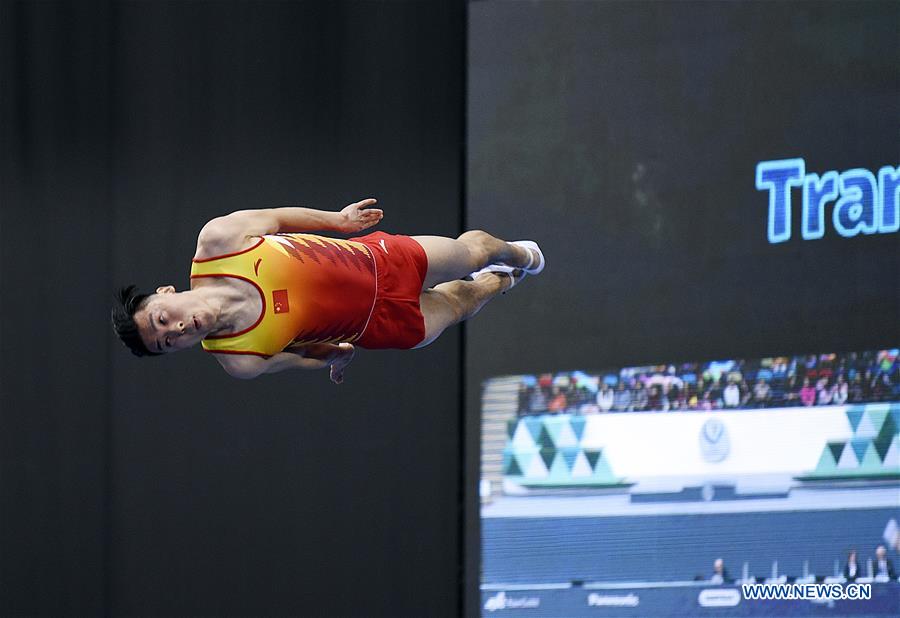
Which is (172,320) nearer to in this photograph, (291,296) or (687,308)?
(291,296)

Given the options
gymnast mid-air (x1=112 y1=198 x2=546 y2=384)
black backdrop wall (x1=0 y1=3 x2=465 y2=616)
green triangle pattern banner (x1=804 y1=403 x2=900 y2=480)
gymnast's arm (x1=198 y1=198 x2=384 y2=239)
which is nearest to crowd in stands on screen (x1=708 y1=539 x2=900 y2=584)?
green triangle pattern banner (x1=804 y1=403 x2=900 y2=480)

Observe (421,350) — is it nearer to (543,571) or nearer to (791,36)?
(543,571)

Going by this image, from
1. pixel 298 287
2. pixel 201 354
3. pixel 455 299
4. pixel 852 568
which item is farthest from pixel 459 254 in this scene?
pixel 201 354

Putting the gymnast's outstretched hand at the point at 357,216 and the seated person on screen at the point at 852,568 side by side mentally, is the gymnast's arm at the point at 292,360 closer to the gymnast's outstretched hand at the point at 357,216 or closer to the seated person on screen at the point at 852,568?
the gymnast's outstretched hand at the point at 357,216

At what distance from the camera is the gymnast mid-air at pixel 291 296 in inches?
173

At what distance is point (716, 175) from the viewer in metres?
6.34

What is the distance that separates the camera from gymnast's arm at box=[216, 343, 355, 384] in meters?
4.51

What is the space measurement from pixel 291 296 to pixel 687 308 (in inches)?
95.1

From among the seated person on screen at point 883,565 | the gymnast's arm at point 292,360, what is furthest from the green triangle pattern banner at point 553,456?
the gymnast's arm at point 292,360

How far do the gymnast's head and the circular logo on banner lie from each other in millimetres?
2618

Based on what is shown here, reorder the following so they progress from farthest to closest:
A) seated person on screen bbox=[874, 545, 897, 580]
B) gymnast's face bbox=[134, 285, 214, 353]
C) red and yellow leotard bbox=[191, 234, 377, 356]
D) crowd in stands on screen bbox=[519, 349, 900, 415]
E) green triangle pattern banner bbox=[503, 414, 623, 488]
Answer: green triangle pattern banner bbox=[503, 414, 623, 488], crowd in stands on screen bbox=[519, 349, 900, 415], seated person on screen bbox=[874, 545, 897, 580], red and yellow leotard bbox=[191, 234, 377, 356], gymnast's face bbox=[134, 285, 214, 353]

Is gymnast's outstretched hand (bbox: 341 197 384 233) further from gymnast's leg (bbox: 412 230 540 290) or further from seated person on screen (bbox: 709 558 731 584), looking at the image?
seated person on screen (bbox: 709 558 731 584)

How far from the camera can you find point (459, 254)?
16.1ft

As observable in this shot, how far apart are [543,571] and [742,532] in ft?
3.08
